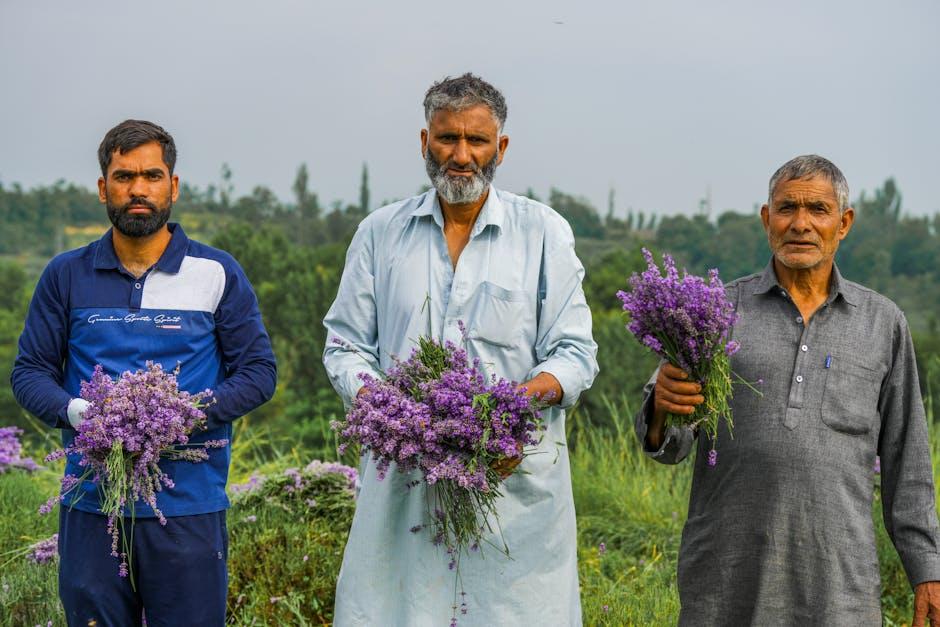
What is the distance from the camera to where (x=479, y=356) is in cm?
373

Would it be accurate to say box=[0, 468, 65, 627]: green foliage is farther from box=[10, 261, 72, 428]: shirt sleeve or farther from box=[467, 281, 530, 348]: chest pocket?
box=[467, 281, 530, 348]: chest pocket

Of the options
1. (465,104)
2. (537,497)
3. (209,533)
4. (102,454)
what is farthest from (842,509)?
(102,454)

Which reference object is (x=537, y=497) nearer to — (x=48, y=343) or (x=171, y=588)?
(x=171, y=588)

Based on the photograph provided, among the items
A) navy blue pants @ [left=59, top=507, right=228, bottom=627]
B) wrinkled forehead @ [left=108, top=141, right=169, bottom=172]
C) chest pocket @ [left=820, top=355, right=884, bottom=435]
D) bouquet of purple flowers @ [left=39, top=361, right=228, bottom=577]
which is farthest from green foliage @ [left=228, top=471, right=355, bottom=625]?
chest pocket @ [left=820, top=355, right=884, bottom=435]

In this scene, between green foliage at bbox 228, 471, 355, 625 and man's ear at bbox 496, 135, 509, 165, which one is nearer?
man's ear at bbox 496, 135, 509, 165

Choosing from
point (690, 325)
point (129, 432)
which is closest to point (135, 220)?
point (129, 432)

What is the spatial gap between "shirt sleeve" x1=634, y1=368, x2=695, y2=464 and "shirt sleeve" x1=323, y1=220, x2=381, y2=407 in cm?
91

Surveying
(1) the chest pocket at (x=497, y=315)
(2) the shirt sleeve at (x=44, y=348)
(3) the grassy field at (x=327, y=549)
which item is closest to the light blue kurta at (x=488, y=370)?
(1) the chest pocket at (x=497, y=315)

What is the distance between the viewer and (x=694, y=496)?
3791 millimetres

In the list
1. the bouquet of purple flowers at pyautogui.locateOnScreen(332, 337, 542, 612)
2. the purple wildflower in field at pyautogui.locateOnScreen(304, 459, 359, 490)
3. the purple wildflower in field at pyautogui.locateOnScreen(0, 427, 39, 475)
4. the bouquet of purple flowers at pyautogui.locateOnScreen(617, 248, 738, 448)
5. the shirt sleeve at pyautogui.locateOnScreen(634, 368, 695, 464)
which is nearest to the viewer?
the bouquet of purple flowers at pyautogui.locateOnScreen(332, 337, 542, 612)

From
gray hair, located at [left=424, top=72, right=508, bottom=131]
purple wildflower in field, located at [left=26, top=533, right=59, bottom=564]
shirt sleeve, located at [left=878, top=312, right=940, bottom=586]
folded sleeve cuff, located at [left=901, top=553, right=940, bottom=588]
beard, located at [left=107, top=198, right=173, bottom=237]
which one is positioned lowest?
purple wildflower in field, located at [left=26, top=533, right=59, bottom=564]

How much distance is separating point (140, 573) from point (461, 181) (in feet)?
5.55

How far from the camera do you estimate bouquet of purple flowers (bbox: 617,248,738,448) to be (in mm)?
3379

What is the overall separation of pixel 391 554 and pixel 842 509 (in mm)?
1480
